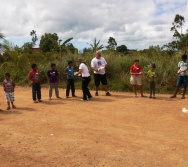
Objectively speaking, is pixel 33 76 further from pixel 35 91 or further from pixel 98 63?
pixel 98 63

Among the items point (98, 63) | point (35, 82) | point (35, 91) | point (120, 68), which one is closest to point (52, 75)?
point (35, 82)

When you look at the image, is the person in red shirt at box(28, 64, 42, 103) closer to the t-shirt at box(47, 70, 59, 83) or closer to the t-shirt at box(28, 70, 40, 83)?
the t-shirt at box(28, 70, 40, 83)

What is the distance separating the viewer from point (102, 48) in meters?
19.5

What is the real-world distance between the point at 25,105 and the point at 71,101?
62.6 inches

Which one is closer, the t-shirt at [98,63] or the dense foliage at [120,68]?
the t-shirt at [98,63]

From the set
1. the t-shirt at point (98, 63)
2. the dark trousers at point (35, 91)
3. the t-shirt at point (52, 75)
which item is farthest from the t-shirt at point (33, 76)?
the t-shirt at point (98, 63)

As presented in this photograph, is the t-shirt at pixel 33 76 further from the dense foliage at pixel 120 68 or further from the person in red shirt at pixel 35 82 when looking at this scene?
the dense foliage at pixel 120 68

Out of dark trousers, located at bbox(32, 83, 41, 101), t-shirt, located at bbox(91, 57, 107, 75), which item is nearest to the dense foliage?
Answer: t-shirt, located at bbox(91, 57, 107, 75)

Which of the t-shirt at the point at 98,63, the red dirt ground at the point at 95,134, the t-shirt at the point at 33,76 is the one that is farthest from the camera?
the t-shirt at the point at 98,63

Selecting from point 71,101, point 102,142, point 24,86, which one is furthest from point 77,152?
point 24,86

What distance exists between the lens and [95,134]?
19.6 feet

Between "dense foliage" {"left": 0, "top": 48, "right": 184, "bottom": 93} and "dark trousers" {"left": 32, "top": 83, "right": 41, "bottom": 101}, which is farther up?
"dense foliage" {"left": 0, "top": 48, "right": 184, "bottom": 93}

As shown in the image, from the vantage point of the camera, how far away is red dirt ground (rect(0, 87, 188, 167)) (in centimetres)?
467

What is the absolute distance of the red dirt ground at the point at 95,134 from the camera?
15.3 feet
